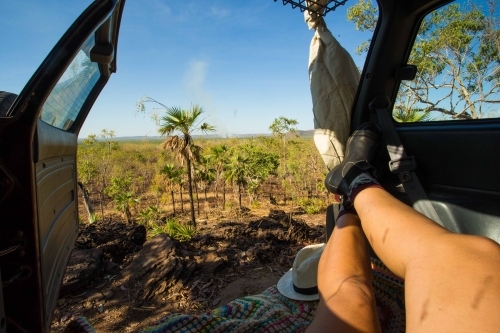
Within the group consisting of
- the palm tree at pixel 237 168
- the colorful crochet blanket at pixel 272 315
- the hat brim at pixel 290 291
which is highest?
the colorful crochet blanket at pixel 272 315

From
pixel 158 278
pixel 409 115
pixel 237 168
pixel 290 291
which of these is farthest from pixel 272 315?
pixel 237 168

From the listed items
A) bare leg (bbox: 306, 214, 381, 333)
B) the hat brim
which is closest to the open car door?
→ bare leg (bbox: 306, 214, 381, 333)

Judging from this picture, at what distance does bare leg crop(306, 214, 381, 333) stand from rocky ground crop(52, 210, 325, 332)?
2.18 meters

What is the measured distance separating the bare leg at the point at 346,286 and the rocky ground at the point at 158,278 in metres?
2.18

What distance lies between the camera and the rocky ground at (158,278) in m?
2.90

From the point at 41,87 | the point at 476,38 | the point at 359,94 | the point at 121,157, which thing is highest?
the point at 476,38

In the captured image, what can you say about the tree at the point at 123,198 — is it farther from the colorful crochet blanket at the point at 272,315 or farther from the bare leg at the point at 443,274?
the bare leg at the point at 443,274

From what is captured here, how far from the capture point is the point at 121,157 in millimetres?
35938

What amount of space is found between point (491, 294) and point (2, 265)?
1.19m

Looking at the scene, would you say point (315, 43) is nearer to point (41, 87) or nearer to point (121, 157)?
point (41, 87)

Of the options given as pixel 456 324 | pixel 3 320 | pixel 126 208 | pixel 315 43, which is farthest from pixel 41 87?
pixel 126 208

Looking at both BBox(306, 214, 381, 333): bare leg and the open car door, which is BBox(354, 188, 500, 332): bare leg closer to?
BBox(306, 214, 381, 333): bare leg

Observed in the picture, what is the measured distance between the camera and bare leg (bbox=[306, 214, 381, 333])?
835mm

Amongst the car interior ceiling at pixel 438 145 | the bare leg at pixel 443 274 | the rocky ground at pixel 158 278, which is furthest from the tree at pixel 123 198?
the bare leg at pixel 443 274
